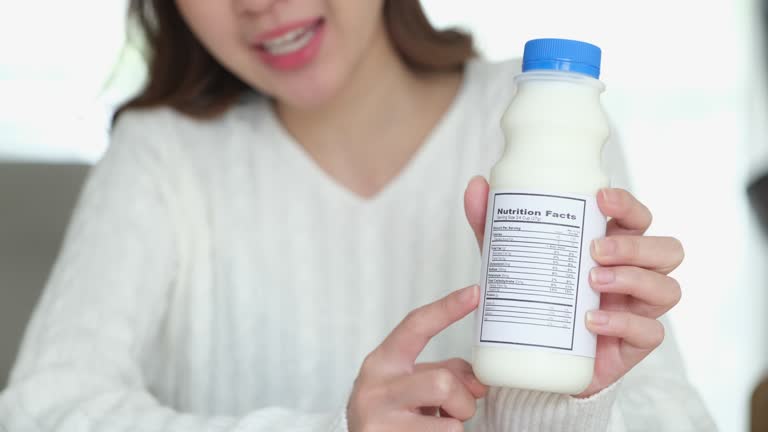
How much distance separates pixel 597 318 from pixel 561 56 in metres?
0.20

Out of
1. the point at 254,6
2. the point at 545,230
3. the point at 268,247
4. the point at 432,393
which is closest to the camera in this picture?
the point at 545,230

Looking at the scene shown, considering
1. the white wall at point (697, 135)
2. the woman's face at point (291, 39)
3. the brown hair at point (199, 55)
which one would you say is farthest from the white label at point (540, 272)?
the white wall at point (697, 135)

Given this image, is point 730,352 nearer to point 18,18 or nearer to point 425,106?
point 425,106

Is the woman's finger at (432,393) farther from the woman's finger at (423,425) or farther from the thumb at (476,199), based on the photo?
the thumb at (476,199)

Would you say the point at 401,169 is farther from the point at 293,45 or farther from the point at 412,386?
the point at 412,386

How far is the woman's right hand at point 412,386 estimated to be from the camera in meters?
0.75

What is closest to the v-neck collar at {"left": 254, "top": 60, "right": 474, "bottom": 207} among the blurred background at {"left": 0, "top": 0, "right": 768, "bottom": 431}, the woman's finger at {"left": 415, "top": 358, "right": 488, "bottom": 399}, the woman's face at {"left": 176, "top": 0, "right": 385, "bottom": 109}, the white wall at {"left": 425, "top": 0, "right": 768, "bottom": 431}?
the woman's face at {"left": 176, "top": 0, "right": 385, "bottom": 109}

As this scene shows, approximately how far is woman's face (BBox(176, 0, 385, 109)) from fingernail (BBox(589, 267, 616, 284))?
58 cm

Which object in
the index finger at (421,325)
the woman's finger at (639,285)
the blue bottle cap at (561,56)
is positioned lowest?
the index finger at (421,325)

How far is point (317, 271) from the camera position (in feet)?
4.27

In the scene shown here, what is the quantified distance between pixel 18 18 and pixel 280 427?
1.93 meters

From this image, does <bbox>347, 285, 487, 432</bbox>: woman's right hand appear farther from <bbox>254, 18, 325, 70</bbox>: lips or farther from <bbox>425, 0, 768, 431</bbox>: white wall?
<bbox>425, 0, 768, 431</bbox>: white wall

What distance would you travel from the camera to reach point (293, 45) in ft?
3.78

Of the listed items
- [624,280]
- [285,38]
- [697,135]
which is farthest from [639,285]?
[697,135]
